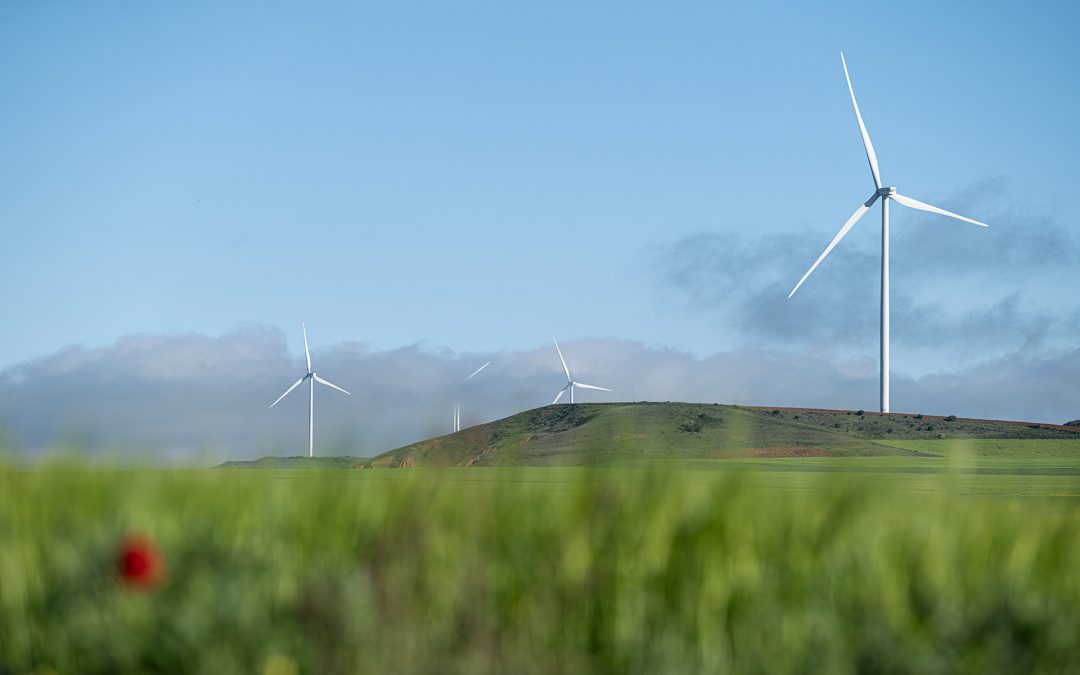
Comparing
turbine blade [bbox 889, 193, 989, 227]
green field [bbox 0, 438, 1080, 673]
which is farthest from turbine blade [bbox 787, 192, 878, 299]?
green field [bbox 0, 438, 1080, 673]

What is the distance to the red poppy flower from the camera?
4.70 meters

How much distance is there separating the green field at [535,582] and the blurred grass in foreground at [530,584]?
1 centimetres

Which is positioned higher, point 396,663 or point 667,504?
point 667,504

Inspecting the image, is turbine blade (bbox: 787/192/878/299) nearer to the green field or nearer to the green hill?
the green hill

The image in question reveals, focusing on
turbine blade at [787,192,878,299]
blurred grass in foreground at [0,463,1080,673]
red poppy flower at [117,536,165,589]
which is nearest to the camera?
red poppy flower at [117,536,165,589]

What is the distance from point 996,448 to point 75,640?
59091 millimetres

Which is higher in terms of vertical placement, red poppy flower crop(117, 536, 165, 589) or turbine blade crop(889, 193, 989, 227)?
turbine blade crop(889, 193, 989, 227)

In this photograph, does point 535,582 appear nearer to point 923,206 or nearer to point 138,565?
point 138,565

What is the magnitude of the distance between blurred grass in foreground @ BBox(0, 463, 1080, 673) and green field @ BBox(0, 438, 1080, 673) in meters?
0.01

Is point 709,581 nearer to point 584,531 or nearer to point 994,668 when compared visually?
point 584,531

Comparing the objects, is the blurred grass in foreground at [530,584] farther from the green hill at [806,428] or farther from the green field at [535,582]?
the green hill at [806,428]

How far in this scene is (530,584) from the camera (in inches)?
223

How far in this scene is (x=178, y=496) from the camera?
24.0 feet

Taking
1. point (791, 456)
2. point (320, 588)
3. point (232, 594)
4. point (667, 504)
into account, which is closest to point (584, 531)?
point (667, 504)
